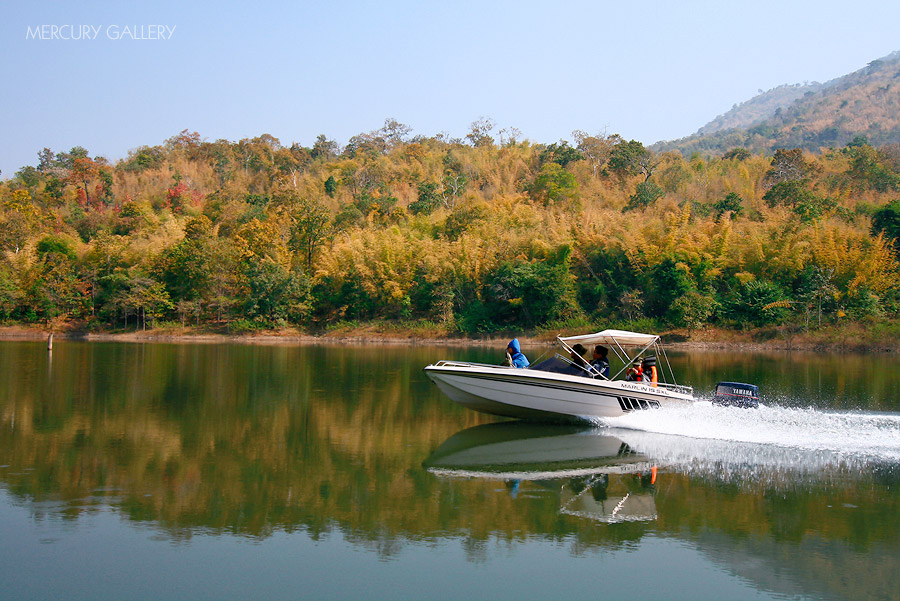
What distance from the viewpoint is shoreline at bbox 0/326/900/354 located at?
36.8m

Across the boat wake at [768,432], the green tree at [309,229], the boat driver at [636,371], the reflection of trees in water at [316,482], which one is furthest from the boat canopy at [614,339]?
the green tree at [309,229]

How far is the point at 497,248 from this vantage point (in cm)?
4669

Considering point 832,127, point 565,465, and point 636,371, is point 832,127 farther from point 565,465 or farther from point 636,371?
point 565,465

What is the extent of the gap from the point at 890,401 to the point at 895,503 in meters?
9.23

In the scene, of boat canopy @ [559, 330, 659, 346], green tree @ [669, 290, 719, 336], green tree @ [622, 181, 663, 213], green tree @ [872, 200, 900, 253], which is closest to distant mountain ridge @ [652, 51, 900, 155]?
green tree @ [622, 181, 663, 213]

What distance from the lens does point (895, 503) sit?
9.57 meters

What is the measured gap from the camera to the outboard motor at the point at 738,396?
14531mm

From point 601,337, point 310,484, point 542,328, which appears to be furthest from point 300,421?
point 542,328

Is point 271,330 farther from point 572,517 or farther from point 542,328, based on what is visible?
point 572,517

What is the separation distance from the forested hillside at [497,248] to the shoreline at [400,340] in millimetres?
965

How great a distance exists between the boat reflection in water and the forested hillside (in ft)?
89.5

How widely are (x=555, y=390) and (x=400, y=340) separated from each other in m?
30.2

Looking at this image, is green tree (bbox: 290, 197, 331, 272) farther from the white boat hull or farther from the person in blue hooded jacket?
the white boat hull

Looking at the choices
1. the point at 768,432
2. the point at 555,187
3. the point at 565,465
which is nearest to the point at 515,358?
the point at 565,465
